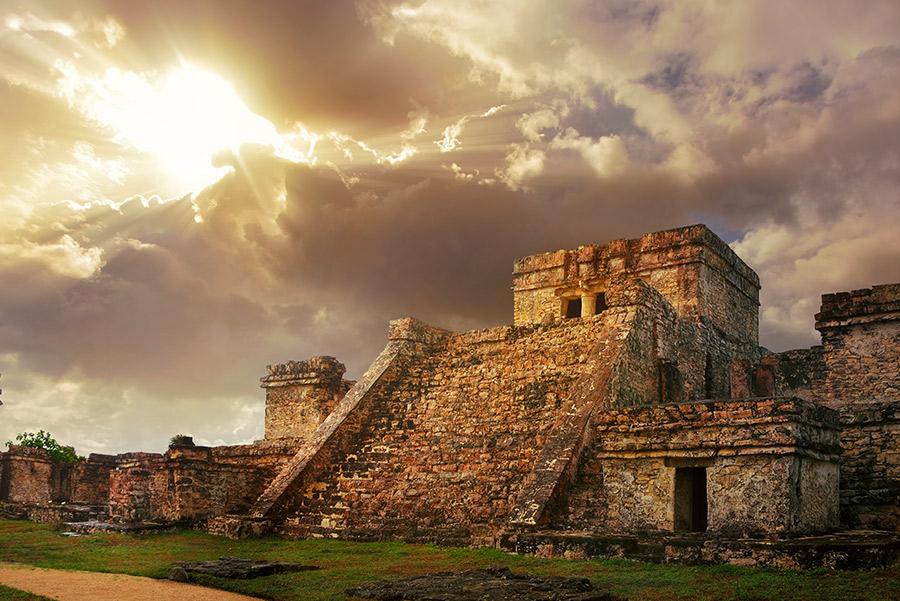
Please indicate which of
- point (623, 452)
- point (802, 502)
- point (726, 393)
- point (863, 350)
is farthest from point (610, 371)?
point (863, 350)

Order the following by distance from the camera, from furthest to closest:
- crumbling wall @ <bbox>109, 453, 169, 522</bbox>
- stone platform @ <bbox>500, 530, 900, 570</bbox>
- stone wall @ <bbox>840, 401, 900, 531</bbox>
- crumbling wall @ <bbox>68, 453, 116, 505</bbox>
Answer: crumbling wall @ <bbox>68, 453, 116, 505</bbox> < crumbling wall @ <bbox>109, 453, 169, 522</bbox> < stone wall @ <bbox>840, 401, 900, 531</bbox> < stone platform @ <bbox>500, 530, 900, 570</bbox>

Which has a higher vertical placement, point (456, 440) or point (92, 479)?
point (456, 440)

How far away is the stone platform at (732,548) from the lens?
7.75 meters

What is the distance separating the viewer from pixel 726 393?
1928cm

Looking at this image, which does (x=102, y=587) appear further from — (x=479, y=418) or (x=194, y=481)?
(x=479, y=418)

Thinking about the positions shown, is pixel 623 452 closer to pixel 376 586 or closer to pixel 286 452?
pixel 376 586

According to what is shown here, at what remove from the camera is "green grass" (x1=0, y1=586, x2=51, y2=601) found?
807cm

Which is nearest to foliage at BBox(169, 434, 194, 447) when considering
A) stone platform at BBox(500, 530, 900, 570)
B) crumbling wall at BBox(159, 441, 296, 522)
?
crumbling wall at BBox(159, 441, 296, 522)

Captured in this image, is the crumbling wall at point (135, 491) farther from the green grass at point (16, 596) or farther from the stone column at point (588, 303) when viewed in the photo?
the stone column at point (588, 303)

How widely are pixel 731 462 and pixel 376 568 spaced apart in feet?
13.6

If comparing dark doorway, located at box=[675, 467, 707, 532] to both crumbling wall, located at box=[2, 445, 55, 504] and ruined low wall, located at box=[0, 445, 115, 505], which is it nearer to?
ruined low wall, located at box=[0, 445, 115, 505]

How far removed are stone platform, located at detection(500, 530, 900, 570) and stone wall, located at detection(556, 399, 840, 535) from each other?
1.50ft

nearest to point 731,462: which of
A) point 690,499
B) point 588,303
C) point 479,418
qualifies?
point 690,499

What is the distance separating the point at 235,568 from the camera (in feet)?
31.9
